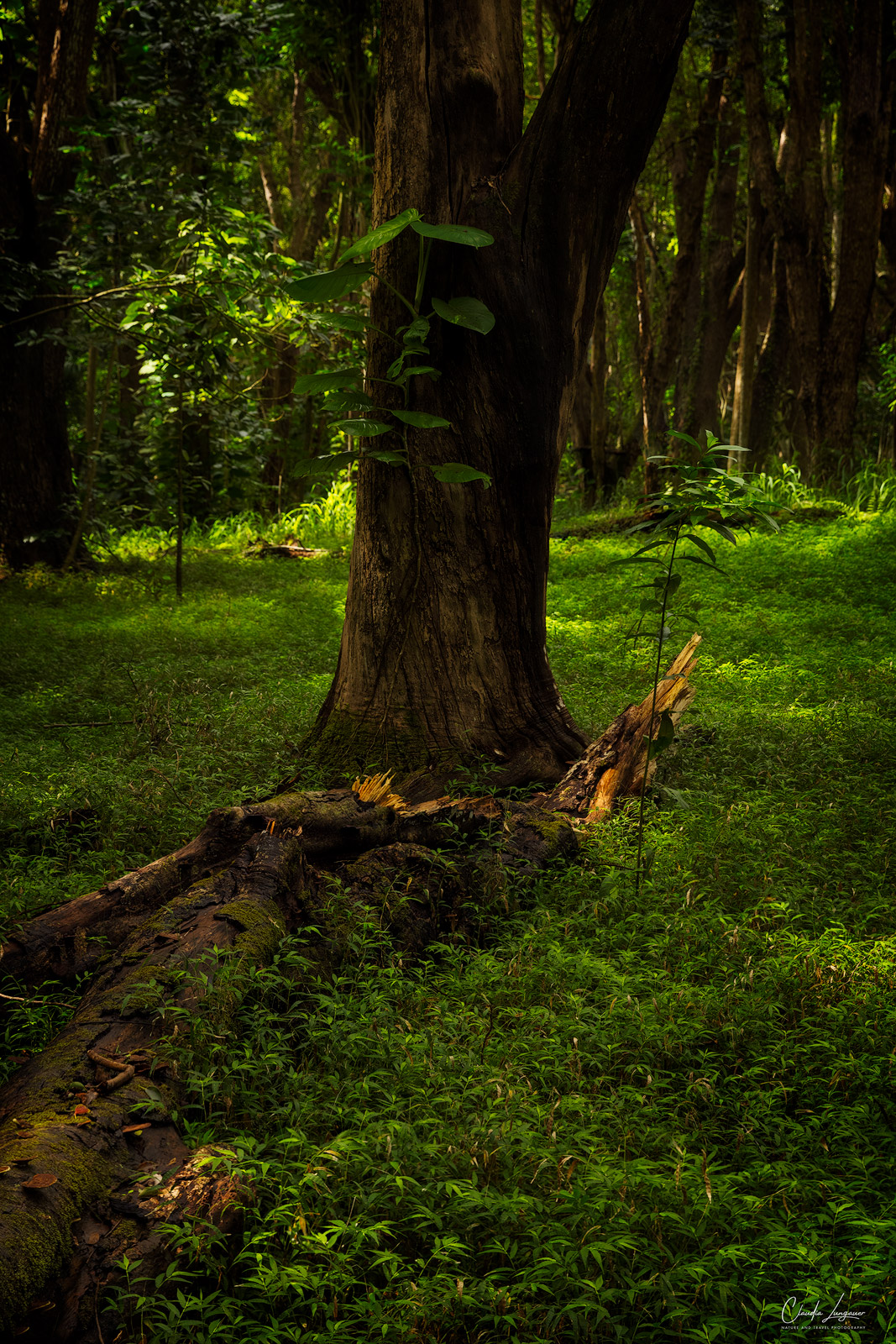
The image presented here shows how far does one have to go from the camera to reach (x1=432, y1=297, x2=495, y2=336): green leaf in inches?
150

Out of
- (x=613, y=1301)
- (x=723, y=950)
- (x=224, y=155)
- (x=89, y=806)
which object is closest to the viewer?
(x=613, y=1301)

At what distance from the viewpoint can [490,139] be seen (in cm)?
427

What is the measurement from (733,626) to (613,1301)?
19.4ft

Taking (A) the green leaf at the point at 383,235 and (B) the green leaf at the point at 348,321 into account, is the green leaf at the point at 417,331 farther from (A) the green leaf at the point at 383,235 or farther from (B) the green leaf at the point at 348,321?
(A) the green leaf at the point at 383,235

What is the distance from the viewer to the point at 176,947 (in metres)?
2.68

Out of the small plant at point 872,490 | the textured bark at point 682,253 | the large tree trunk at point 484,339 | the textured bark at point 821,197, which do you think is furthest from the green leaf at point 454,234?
the textured bark at point 682,253

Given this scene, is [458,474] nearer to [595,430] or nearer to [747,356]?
[747,356]

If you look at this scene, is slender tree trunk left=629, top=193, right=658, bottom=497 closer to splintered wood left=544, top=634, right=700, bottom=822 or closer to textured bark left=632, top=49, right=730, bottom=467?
textured bark left=632, top=49, right=730, bottom=467

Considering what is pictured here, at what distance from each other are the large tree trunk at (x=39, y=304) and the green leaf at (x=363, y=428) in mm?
6847

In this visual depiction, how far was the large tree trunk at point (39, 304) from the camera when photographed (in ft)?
30.9

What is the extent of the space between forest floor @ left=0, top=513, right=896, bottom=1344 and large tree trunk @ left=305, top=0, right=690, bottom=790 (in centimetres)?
81

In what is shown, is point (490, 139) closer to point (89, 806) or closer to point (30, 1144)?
point (89, 806)

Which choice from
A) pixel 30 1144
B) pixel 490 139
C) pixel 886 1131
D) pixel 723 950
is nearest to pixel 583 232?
pixel 490 139
